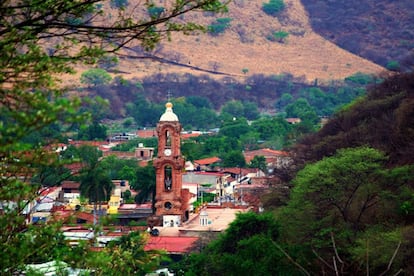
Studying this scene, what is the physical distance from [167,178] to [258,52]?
10250cm

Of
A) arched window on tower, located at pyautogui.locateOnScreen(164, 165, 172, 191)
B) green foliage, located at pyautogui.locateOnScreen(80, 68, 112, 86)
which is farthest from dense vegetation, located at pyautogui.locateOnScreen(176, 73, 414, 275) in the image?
green foliage, located at pyautogui.locateOnScreen(80, 68, 112, 86)

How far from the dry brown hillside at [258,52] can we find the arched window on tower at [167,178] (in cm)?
8205

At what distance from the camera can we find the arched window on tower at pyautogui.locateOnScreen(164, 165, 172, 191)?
44172 millimetres

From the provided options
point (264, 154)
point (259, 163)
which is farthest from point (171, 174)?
point (264, 154)

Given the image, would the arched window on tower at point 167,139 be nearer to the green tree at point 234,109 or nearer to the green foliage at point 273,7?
the green tree at point 234,109

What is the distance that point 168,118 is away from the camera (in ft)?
143

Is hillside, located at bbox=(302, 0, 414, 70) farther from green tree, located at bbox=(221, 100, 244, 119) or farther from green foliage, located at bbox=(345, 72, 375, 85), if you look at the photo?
green tree, located at bbox=(221, 100, 244, 119)

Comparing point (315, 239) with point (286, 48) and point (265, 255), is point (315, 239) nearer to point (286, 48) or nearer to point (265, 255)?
point (265, 255)

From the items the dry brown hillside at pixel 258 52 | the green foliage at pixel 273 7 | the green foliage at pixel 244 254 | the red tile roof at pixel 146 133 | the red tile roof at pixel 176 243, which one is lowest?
the green foliage at pixel 244 254

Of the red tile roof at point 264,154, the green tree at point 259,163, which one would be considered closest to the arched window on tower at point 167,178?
the green tree at point 259,163

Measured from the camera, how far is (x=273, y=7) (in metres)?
153

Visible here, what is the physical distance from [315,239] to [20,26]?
16829 millimetres

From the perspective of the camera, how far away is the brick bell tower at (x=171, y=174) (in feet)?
141

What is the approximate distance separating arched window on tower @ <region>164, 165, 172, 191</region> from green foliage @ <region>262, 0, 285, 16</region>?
110 meters
